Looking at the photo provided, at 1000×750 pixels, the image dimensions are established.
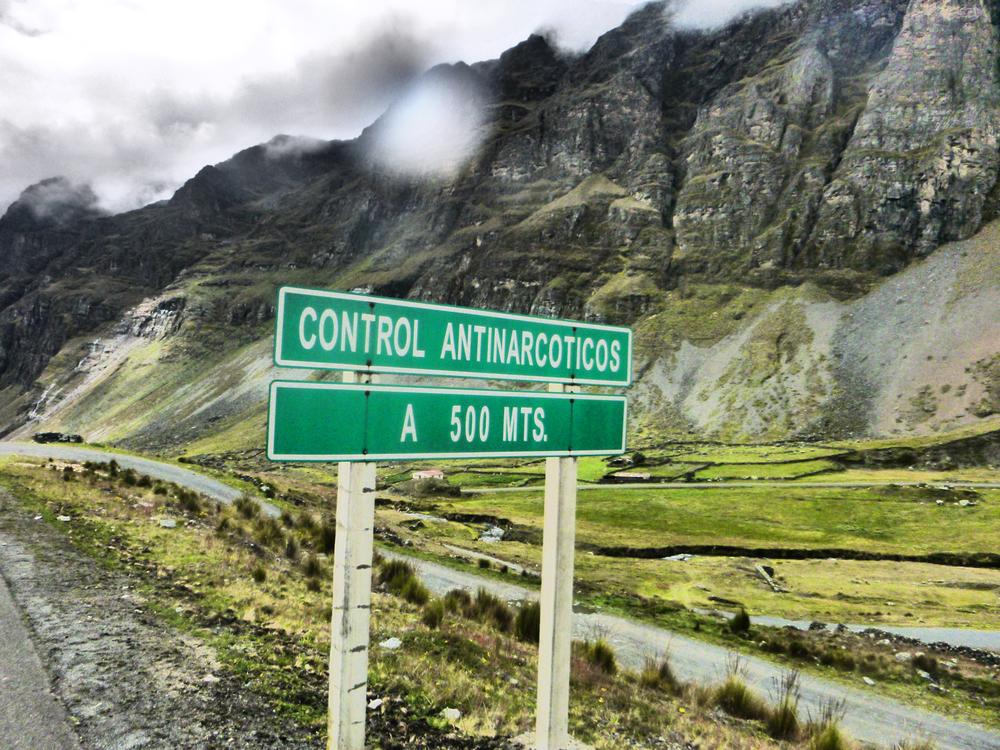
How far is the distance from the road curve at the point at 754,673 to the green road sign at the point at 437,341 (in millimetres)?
8362

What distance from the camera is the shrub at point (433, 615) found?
9876mm

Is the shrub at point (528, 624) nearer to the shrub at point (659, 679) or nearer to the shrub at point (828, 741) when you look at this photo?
the shrub at point (659, 679)

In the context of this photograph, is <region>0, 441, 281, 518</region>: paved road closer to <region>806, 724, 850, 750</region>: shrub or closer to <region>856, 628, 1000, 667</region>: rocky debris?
<region>806, 724, 850, 750</region>: shrub

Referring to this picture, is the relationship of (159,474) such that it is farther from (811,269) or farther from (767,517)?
(811,269)

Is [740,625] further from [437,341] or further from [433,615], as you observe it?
[437,341]

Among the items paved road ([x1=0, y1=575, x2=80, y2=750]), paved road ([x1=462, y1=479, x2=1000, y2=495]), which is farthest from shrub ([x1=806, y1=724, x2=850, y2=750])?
paved road ([x1=462, y1=479, x2=1000, y2=495])

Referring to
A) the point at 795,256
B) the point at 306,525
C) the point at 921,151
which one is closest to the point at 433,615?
the point at 306,525

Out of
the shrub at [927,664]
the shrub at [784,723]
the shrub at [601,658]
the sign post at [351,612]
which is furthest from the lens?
the shrub at [927,664]

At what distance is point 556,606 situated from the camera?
203 inches

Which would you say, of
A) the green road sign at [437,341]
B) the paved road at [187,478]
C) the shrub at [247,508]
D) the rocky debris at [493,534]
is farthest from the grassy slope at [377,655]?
the rocky debris at [493,534]

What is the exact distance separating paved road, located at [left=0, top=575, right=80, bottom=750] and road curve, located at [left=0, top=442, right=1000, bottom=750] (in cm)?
1012

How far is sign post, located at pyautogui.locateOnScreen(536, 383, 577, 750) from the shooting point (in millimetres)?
4996

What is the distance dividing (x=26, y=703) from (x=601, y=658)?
25.6 feet

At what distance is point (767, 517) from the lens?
5056 cm
